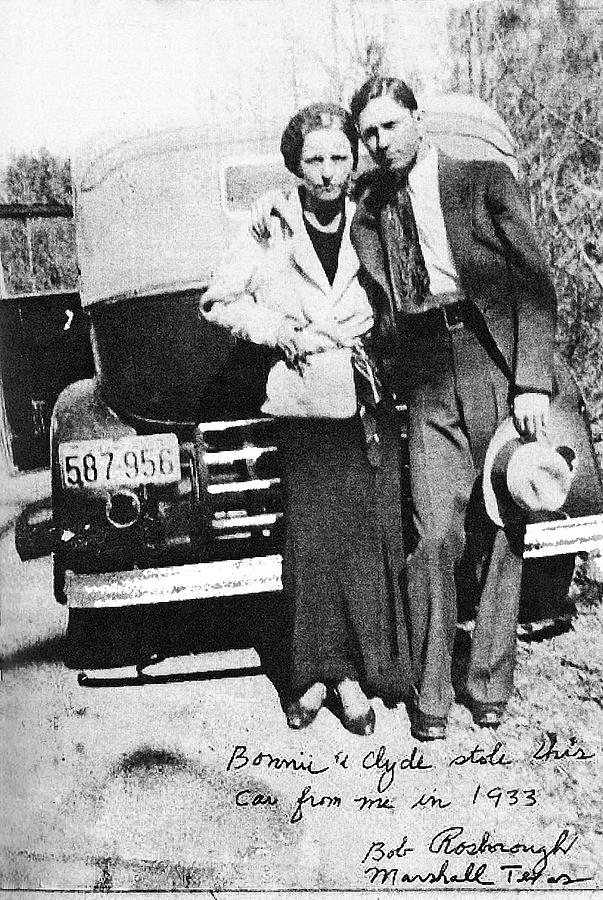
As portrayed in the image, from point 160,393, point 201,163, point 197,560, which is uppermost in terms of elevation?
point 201,163

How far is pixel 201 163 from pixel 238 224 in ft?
0.66

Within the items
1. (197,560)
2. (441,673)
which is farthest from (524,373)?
(197,560)

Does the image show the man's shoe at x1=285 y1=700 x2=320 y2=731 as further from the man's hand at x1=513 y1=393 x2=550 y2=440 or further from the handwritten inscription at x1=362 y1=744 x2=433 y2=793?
the man's hand at x1=513 y1=393 x2=550 y2=440

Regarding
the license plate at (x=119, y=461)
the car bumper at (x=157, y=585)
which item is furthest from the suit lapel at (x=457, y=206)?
the car bumper at (x=157, y=585)

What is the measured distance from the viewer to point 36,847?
9.02 feet

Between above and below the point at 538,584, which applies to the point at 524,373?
above

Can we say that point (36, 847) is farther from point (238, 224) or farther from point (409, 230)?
point (409, 230)

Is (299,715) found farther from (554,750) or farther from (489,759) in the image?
(554,750)

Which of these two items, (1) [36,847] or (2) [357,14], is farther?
(1) [36,847]

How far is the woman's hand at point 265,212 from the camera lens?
254 cm

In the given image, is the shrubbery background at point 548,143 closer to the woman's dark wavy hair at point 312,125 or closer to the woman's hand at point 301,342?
the woman's dark wavy hair at point 312,125

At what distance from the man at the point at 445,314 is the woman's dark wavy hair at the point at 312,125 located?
0.03 meters

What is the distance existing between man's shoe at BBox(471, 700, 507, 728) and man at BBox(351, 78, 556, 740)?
176mm

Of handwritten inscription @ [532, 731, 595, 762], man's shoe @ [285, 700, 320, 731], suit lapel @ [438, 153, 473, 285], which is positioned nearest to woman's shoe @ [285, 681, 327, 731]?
man's shoe @ [285, 700, 320, 731]
